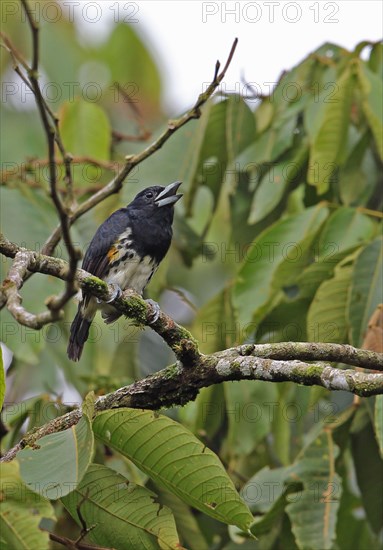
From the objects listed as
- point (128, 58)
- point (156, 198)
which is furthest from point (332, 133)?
point (128, 58)

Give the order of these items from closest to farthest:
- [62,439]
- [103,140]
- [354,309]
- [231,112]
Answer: [62,439]
[354,309]
[231,112]
[103,140]

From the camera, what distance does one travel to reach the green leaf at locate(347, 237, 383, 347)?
2.99 meters

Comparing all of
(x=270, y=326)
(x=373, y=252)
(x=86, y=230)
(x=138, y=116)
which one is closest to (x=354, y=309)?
(x=373, y=252)

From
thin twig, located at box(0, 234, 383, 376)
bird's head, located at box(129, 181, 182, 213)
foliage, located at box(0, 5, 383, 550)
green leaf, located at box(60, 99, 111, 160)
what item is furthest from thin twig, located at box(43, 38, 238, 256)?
green leaf, located at box(60, 99, 111, 160)

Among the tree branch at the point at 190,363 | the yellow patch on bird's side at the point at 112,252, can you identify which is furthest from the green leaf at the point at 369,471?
the yellow patch on bird's side at the point at 112,252

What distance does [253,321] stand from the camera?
333cm

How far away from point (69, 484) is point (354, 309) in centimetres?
148

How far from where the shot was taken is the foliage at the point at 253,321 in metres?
2.16

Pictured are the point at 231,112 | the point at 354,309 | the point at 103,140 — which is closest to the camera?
the point at 354,309

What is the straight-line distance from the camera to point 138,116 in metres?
4.60

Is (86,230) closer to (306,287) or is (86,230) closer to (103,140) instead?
(103,140)

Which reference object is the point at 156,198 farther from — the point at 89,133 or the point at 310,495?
the point at 310,495

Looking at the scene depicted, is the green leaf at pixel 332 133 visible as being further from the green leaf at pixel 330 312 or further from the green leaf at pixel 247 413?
the green leaf at pixel 247 413

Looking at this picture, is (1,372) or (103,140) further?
(103,140)
